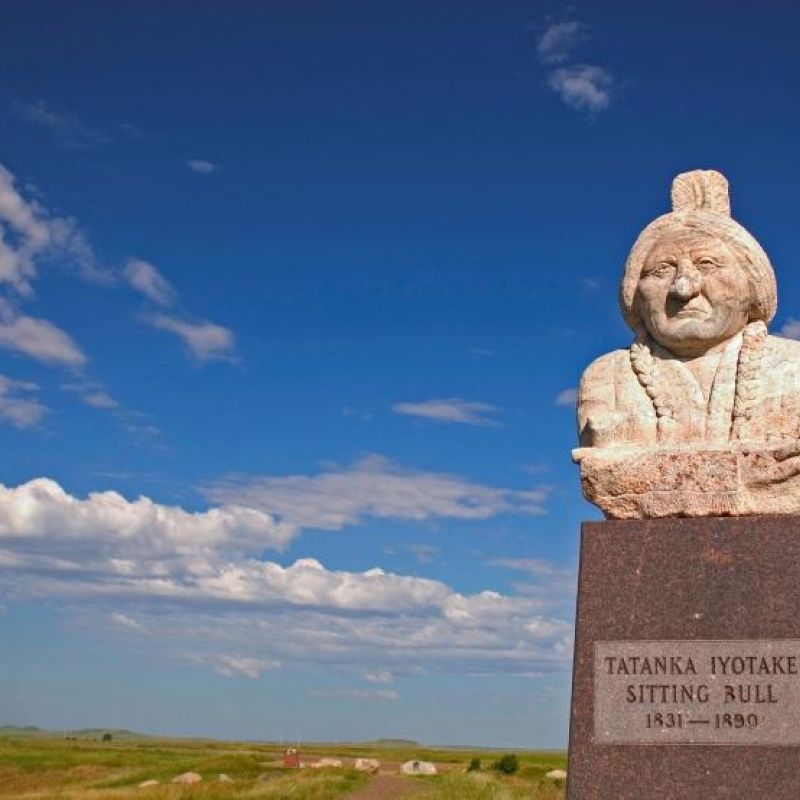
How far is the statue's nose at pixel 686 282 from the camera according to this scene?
9.38 metres

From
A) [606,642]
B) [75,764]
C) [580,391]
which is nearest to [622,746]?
[606,642]

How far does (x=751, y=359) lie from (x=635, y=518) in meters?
1.61

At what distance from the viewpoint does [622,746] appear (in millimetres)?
8312

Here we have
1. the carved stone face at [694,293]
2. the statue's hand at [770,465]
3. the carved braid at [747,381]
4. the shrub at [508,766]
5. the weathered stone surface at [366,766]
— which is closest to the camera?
the statue's hand at [770,465]

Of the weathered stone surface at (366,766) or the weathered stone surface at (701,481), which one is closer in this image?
the weathered stone surface at (701,481)

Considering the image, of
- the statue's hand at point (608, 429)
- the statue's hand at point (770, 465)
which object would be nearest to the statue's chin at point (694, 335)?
the statue's hand at point (608, 429)

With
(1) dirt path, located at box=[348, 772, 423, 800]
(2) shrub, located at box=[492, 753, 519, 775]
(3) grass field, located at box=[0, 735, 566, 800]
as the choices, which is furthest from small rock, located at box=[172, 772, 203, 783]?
(2) shrub, located at box=[492, 753, 519, 775]

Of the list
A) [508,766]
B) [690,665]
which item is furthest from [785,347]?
[508,766]

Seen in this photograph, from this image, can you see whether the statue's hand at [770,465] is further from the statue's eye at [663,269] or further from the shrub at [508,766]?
the shrub at [508,766]

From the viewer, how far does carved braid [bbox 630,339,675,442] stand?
9306 millimetres

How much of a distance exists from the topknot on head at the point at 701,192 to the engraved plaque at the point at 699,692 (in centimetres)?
375

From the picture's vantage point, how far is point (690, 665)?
27.3 feet

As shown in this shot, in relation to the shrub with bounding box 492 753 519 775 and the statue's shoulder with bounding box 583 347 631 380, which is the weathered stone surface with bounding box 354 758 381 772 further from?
the statue's shoulder with bounding box 583 347 631 380

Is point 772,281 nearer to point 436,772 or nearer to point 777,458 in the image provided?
point 777,458
